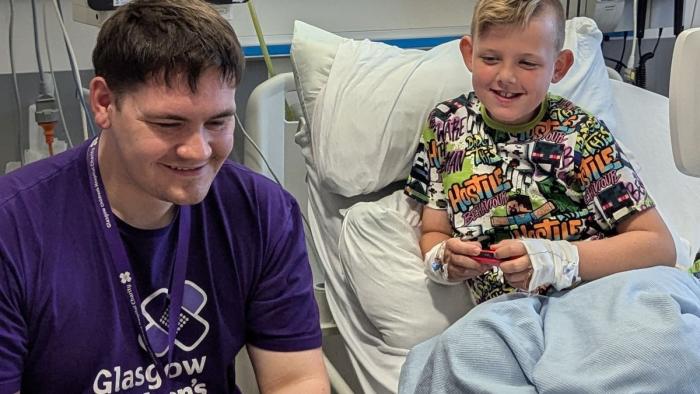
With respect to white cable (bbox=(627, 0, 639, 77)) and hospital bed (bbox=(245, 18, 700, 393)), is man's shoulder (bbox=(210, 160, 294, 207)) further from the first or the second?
white cable (bbox=(627, 0, 639, 77))

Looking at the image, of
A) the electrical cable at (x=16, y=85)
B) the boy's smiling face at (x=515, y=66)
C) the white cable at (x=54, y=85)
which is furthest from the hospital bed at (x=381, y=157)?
the electrical cable at (x=16, y=85)

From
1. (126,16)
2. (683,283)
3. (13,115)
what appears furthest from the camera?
(13,115)

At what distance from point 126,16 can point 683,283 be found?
942 millimetres

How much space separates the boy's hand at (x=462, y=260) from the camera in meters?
1.53

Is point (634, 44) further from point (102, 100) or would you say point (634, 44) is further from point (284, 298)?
point (102, 100)

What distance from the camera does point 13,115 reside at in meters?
2.15

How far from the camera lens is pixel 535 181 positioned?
5.36ft

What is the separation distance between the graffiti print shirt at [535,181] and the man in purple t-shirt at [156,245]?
1.46ft

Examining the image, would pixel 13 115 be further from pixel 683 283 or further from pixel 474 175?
pixel 683 283

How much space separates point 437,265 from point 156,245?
58 cm

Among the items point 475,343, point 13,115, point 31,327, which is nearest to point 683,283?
point 475,343

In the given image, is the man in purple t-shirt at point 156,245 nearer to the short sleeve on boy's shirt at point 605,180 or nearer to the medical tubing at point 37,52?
the short sleeve on boy's shirt at point 605,180

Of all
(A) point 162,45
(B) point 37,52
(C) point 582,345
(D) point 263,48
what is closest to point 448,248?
(C) point 582,345

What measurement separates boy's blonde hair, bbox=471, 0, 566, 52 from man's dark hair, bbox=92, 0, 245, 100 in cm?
65
